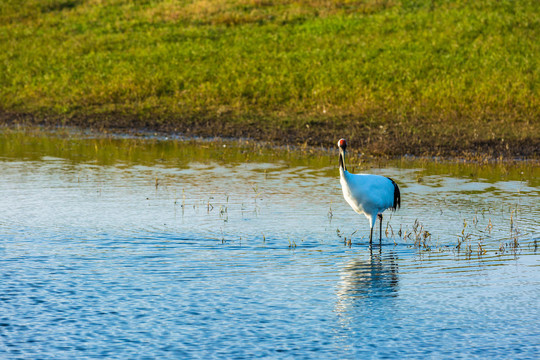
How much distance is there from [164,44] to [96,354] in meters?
29.6

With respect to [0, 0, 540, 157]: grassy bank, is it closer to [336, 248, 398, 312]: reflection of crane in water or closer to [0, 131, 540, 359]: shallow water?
[0, 131, 540, 359]: shallow water

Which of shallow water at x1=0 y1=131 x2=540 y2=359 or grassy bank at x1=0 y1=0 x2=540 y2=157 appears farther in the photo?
grassy bank at x1=0 y1=0 x2=540 y2=157

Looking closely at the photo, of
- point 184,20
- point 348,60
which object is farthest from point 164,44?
point 348,60

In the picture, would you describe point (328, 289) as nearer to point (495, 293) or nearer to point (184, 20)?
point (495, 293)

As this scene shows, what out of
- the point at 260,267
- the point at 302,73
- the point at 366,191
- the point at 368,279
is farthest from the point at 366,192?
the point at 302,73

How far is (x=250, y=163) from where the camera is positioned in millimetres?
20312

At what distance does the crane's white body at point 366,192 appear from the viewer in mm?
12242

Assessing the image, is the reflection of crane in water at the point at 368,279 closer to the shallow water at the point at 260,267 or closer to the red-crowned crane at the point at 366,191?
the shallow water at the point at 260,267

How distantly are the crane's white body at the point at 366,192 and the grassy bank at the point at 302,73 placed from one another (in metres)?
9.40

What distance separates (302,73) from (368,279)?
2068 cm

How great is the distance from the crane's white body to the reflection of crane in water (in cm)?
97

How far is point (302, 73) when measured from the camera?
1190 inches

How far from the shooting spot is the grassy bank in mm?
24703

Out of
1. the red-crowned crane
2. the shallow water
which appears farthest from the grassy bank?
the red-crowned crane
